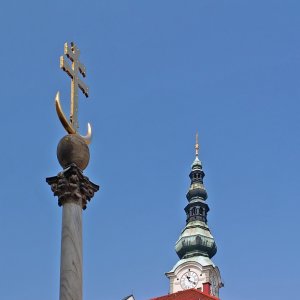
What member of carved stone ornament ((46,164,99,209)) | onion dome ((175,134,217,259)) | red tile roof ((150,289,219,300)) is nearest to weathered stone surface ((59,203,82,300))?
carved stone ornament ((46,164,99,209))

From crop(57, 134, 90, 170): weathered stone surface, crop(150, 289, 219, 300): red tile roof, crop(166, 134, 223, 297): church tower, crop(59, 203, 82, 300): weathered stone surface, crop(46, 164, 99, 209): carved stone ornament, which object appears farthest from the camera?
crop(166, 134, 223, 297): church tower

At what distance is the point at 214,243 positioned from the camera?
346 feet

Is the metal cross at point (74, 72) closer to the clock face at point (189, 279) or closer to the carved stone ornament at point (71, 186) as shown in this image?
the carved stone ornament at point (71, 186)

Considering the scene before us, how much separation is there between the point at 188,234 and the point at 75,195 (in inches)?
3334

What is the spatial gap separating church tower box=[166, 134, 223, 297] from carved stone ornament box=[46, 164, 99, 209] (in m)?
79.0

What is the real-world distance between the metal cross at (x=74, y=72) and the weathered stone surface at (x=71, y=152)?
0.63 m

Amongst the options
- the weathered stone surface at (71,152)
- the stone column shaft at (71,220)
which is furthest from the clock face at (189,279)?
the stone column shaft at (71,220)

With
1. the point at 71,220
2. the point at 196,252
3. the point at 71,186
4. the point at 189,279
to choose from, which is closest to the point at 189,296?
the point at 189,279

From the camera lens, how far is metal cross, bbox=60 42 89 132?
68.8 feet

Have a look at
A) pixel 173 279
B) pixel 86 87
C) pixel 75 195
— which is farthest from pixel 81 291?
pixel 173 279

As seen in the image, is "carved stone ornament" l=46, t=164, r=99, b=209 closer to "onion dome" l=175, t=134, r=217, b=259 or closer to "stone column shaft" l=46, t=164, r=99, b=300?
"stone column shaft" l=46, t=164, r=99, b=300

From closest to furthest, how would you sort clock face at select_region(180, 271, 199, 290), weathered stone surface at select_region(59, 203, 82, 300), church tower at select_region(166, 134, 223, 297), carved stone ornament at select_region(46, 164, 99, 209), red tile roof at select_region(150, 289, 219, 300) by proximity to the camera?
weathered stone surface at select_region(59, 203, 82, 300) → carved stone ornament at select_region(46, 164, 99, 209) → red tile roof at select_region(150, 289, 219, 300) → clock face at select_region(180, 271, 199, 290) → church tower at select_region(166, 134, 223, 297)

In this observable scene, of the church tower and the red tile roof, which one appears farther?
the church tower

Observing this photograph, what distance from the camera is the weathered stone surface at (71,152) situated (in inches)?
790
